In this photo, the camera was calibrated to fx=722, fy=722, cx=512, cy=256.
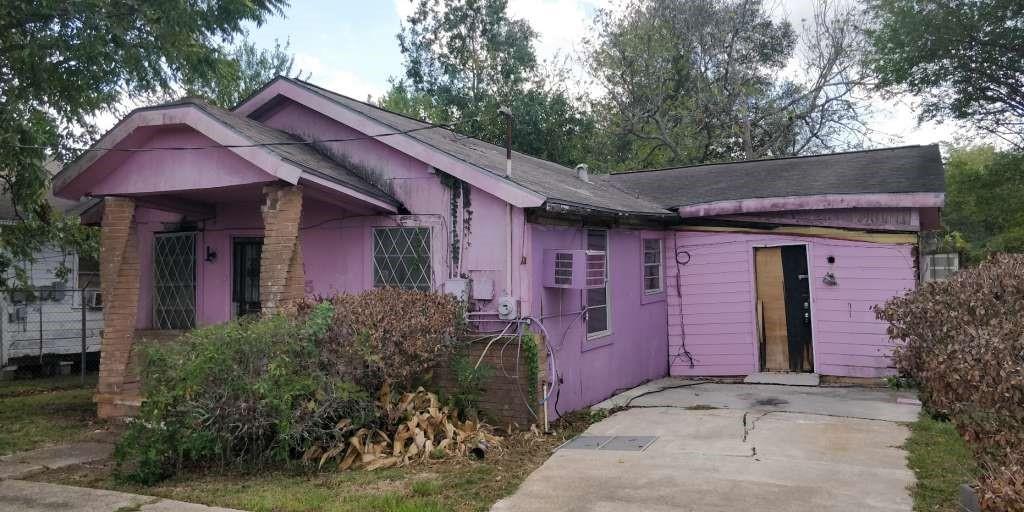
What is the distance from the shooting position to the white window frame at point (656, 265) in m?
11.2

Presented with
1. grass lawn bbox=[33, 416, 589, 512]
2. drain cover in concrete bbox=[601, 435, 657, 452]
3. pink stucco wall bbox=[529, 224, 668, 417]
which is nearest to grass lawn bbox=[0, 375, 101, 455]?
grass lawn bbox=[33, 416, 589, 512]

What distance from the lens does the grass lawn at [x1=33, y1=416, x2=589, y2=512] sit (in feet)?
17.7

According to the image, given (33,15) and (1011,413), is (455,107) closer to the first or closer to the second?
(33,15)

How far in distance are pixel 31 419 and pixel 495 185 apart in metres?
7.13

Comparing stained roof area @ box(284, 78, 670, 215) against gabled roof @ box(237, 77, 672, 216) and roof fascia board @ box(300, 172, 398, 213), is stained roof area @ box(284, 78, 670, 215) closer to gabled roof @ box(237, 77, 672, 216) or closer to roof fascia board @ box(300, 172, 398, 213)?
gabled roof @ box(237, 77, 672, 216)

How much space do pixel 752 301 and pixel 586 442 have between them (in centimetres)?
529

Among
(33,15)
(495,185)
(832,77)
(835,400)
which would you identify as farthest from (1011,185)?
(33,15)

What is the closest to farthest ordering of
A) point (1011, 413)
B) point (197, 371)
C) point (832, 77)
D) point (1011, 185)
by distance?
1. point (1011, 413)
2. point (197, 371)
3. point (1011, 185)
4. point (832, 77)

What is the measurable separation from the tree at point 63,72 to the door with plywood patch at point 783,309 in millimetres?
10361

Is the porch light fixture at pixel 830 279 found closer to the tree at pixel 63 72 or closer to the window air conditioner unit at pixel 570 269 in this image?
the window air conditioner unit at pixel 570 269

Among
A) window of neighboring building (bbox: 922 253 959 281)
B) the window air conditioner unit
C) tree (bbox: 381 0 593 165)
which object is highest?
tree (bbox: 381 0 593 165)

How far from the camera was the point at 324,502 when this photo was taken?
215 inches

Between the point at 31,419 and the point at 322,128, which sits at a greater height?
the point at 322,128

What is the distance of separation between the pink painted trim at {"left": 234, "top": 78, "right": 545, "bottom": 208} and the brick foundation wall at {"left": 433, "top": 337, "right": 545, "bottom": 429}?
166 centimetres
